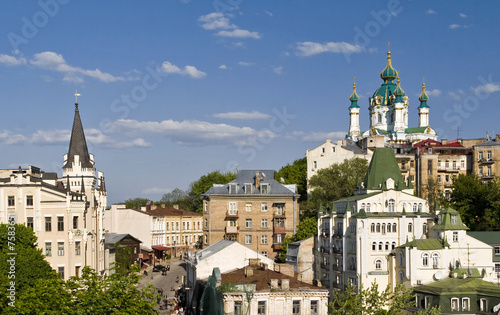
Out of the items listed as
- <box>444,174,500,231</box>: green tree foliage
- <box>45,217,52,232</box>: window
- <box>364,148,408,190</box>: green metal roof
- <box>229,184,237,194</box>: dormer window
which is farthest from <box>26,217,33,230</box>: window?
<box>444,174,500,231</box>: green tree foliage

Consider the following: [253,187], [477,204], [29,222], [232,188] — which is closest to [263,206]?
[253,187]

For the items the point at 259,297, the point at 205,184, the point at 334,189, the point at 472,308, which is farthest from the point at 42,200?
the point at 205,184

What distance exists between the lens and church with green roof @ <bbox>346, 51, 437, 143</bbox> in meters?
162

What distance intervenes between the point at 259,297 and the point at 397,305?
33.7 ft

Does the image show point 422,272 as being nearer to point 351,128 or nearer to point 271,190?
point 271,190

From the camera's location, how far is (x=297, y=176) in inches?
5049

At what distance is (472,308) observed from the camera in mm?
60219

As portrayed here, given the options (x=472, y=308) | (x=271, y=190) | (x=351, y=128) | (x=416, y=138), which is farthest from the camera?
(x=351, y=128)

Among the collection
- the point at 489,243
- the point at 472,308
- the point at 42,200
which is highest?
the point at 42,200

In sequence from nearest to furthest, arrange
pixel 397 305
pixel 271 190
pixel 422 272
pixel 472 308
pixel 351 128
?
1. pixel 397 305
2. pixel 472 308
3. pixel 422 272
4. pixel 271 190
5. pixel 351 128

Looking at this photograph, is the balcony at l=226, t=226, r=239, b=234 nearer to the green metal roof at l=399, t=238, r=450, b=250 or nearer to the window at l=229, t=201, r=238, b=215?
the window at l=229, t=201, r=238, b=215

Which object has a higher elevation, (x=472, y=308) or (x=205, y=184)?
(x=205, y=184)

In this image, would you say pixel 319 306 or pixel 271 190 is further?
pixel 271 190

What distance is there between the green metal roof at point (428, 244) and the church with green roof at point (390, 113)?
92.3m
